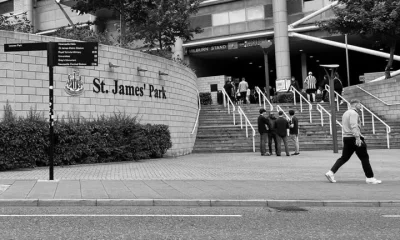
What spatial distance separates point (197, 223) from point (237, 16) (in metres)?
30.6

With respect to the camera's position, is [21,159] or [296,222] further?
[21,159]

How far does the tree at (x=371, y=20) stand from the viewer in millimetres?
21359

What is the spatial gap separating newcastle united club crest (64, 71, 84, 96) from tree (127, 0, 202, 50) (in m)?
5.74

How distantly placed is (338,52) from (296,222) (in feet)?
114

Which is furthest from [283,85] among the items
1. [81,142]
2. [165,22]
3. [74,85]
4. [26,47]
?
[26,47]

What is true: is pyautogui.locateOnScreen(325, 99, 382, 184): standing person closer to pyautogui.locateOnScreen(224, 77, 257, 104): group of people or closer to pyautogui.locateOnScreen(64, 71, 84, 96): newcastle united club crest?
pyautogui.locateOnScreen(64, 71, 84, 96): newcastle united club crest

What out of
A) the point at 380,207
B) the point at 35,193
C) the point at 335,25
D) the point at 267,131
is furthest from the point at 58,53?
the point at 335,25

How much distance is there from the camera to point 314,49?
37.3 metres

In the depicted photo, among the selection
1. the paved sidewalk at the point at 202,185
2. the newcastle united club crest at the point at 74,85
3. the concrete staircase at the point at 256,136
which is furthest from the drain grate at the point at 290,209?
the concrete staircase at the point at 256,136

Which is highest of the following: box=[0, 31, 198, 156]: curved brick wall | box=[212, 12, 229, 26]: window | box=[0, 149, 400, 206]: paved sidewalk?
box=[212, 12, 229, 26]: window

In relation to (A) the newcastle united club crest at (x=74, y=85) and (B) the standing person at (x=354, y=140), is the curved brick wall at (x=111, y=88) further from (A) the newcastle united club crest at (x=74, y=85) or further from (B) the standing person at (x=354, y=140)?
(B) the standing person at (x=354, y=140)

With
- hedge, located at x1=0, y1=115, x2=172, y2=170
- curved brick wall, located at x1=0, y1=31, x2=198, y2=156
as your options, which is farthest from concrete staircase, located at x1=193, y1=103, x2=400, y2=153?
hedge, located at x1=0, y1=115, x2=172, y2=170

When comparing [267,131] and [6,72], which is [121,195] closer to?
[6,72]

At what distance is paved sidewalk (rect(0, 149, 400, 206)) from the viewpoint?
7.67m
